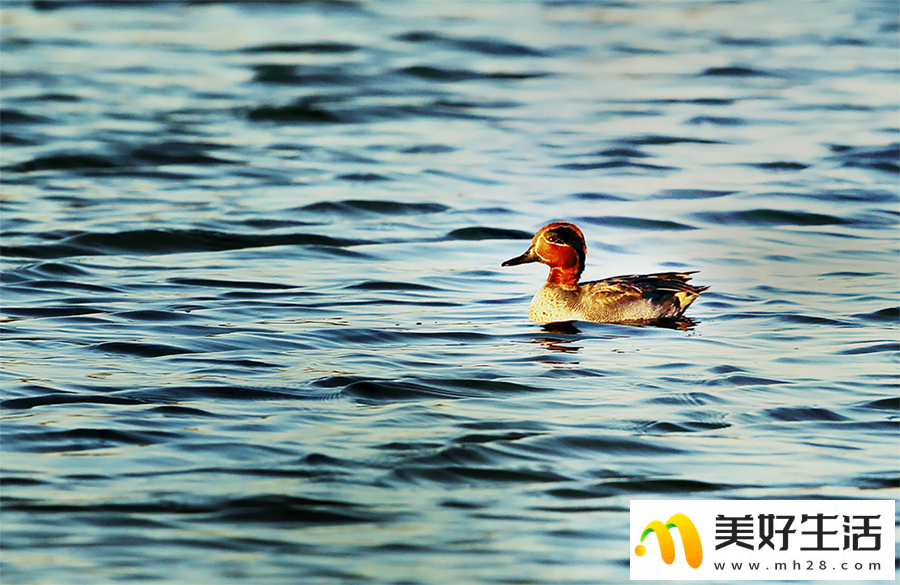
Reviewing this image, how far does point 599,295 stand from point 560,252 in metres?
0.55

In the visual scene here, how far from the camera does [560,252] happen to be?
10477 mm

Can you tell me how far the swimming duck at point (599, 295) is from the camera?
9.98 metres

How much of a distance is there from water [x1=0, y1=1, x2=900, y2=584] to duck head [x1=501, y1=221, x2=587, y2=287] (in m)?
0.43

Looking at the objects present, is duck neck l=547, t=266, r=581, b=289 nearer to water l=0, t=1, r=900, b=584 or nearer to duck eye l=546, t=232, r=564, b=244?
duck eye l=546, t=232, r=564, b=244

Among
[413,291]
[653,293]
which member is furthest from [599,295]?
[413,291]

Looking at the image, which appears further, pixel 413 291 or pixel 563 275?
pixel 413 291

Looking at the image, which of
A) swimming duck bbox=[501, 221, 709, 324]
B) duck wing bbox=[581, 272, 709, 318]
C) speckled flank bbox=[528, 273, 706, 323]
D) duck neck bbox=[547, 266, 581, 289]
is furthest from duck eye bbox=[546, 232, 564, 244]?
duck wing bbox=[581, 272, 709, 318]

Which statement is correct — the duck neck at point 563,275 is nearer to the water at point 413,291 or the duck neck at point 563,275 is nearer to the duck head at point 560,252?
the duck head at point 560,252

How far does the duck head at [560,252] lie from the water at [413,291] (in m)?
0.43

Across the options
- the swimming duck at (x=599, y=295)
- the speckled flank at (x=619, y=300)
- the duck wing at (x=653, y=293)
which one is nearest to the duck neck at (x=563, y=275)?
the swimming duck at (x=599, y=295)

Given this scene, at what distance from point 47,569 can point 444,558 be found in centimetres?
155

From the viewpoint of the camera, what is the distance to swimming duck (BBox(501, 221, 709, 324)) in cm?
998

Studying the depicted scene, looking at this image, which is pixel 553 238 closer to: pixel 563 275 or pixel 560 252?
pixel 560 252

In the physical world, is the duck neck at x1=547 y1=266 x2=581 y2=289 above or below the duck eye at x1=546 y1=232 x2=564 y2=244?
below
